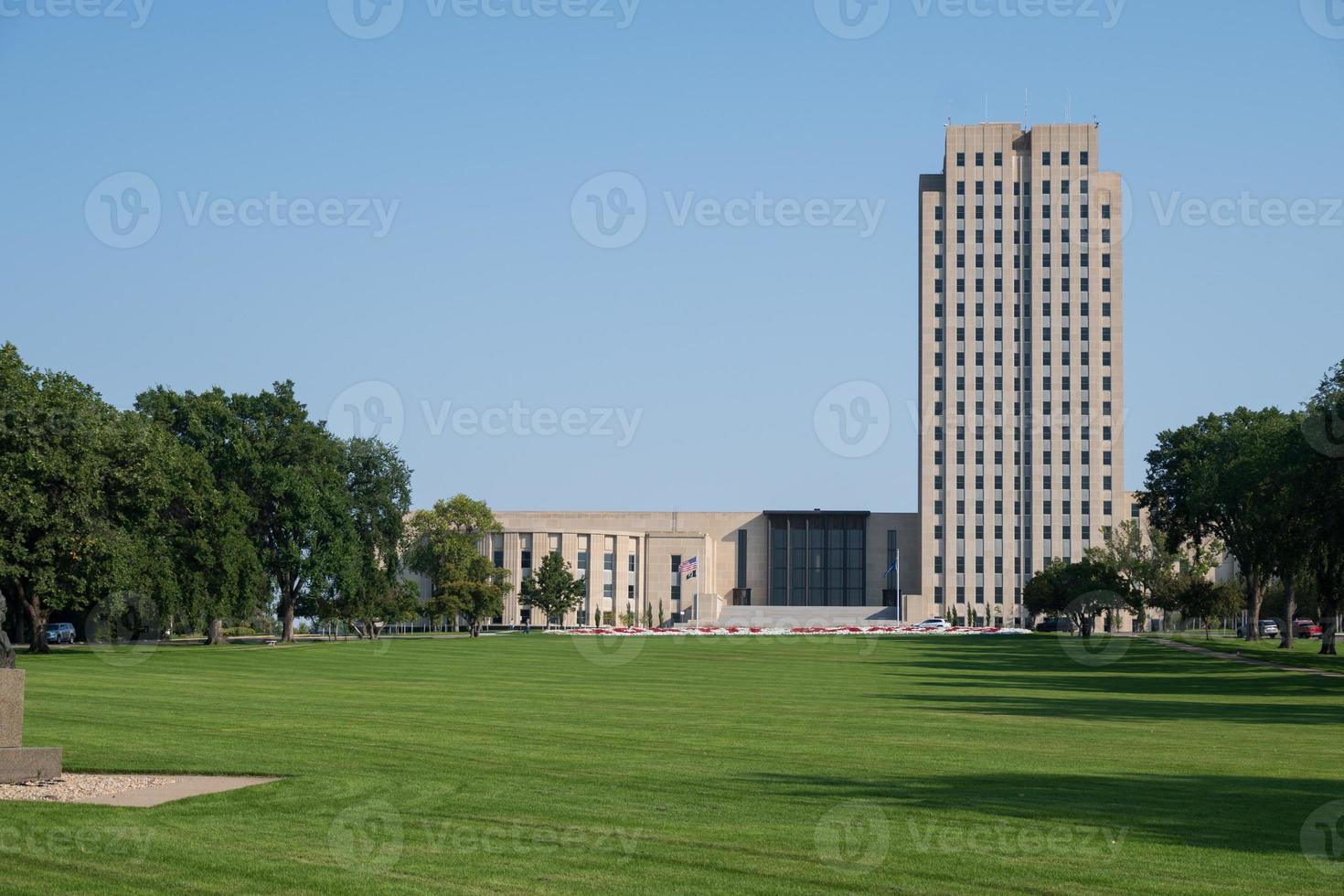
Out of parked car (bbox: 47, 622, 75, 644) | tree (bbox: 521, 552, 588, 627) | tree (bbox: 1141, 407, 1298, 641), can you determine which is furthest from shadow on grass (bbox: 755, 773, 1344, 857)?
tree (bbox: 521, 552, 588, 627)

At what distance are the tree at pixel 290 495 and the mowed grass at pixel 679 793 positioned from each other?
5866cm

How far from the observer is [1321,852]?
14773 millimetres

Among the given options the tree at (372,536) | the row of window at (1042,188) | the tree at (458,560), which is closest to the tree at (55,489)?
the tree at (372,536)

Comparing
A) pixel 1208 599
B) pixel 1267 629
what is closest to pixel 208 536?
pixel 1208 599

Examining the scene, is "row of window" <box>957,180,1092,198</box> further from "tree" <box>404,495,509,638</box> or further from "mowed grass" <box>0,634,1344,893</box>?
"mowed grass" <box>0,634,1344,893</box>

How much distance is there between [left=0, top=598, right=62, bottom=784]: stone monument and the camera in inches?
730

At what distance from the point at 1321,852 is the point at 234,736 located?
17162 mm

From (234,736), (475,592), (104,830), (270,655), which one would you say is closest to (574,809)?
(104,830)

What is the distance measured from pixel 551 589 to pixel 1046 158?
283 ft

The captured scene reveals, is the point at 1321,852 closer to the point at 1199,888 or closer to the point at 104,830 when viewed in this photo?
the point at 1199,888

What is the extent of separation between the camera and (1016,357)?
187500 millimetres

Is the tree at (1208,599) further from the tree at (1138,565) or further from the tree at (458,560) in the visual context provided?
the tree at (458,560)

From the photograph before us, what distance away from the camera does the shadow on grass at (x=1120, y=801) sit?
52.3 ft

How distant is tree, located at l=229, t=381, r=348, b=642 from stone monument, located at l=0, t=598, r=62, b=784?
80173 millimetres
